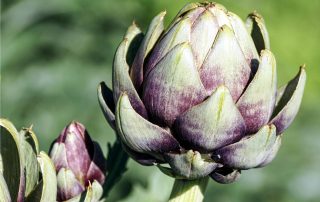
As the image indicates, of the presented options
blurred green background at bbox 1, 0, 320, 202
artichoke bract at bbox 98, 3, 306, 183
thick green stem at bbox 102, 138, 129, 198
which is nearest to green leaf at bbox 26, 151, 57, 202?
artichoke bract at bbox 98, 3, 306, 183

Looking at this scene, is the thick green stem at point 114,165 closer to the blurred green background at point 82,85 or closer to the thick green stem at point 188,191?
the thick green stem at point 188,191

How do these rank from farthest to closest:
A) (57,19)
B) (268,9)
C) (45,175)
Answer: (268,9) < (57,19) < (45,175)

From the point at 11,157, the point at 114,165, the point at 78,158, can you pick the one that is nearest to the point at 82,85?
the point at 114,165

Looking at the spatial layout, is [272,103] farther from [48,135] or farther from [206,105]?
[48,135]

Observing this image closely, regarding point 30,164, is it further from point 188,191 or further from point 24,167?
point 188,191

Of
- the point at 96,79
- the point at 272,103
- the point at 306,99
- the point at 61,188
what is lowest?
the point at 306,99

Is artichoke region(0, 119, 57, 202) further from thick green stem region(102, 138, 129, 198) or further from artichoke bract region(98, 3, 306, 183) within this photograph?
thick green stem region(102, 138, 129, 198)

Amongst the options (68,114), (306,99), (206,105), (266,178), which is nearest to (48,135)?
(68,114)

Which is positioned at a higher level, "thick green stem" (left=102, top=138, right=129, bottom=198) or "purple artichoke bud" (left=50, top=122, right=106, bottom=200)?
"purple artichoke bud" (left=50, top=122, right=106, bottom=200)
